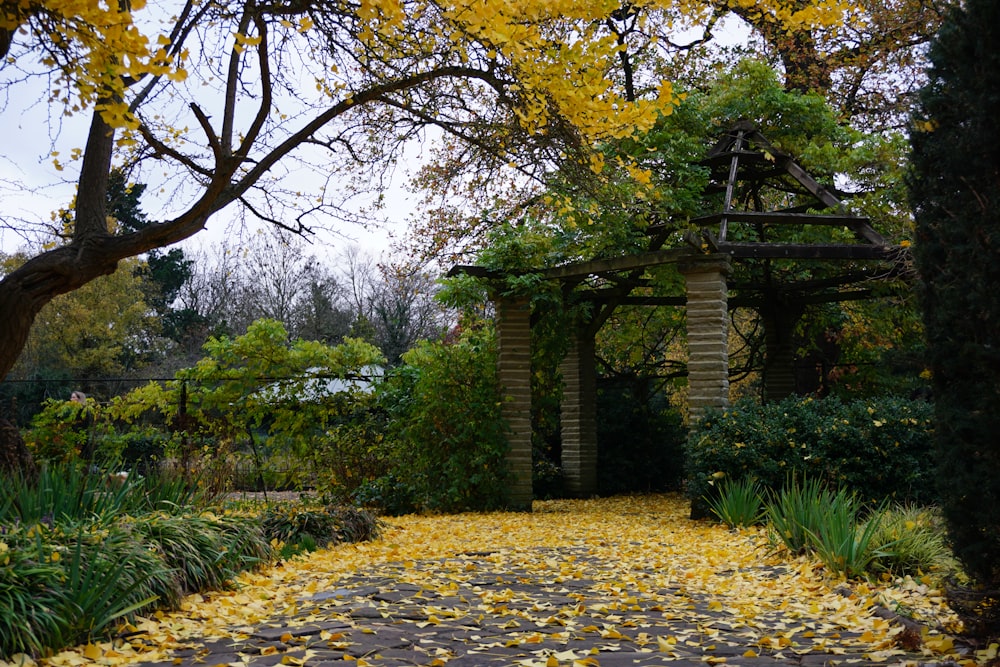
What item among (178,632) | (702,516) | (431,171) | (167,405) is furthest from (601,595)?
(431,171)

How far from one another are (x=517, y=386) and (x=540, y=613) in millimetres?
6026

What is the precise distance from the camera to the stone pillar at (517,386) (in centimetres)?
1016

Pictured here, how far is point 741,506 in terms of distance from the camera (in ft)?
25.3

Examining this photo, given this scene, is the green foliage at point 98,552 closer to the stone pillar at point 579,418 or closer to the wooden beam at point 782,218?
the wooden beam at point 782,218

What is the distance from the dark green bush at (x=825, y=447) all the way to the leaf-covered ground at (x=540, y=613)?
163 centimetres

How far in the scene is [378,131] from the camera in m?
7.44

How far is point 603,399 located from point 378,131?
7.09m

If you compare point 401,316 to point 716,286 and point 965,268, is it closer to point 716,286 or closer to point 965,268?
point 716,286

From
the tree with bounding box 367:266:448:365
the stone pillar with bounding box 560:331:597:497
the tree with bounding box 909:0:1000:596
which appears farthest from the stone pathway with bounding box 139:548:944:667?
the tree with bounding box 367:266:448:365

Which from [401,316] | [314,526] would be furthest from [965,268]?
[401,316]

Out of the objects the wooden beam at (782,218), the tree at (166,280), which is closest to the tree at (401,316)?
the tree at (166,280)

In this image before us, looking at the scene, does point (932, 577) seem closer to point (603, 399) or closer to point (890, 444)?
point (890, 444)

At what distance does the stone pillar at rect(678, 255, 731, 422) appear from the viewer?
905 centimetres

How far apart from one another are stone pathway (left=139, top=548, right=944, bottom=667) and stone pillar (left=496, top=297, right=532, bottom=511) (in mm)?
4925
